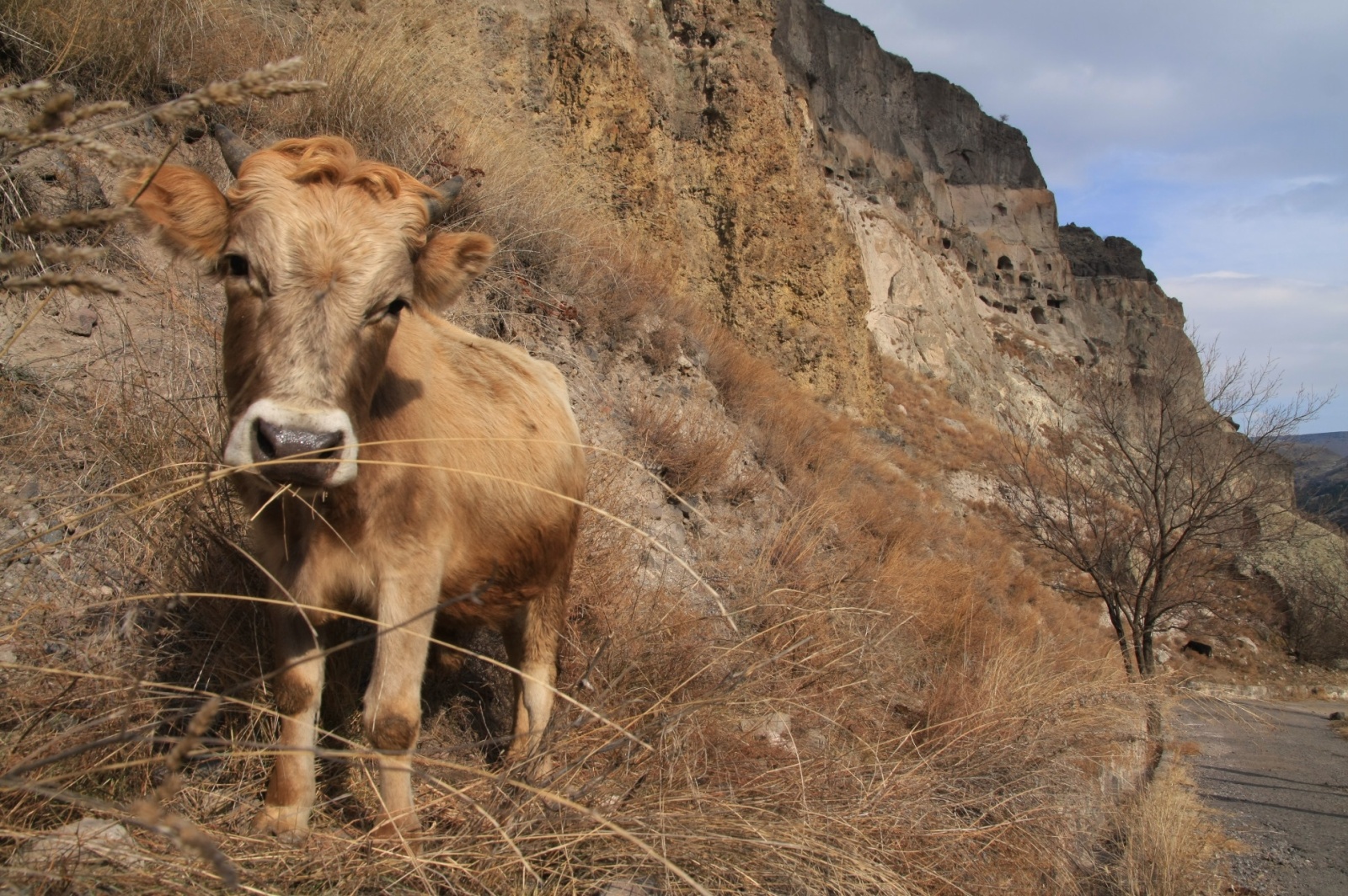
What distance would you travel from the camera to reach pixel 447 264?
259cm

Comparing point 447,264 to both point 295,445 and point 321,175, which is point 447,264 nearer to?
point 321,175

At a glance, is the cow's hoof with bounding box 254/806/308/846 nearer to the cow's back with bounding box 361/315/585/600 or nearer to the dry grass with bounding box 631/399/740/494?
the cow's back with bounding box 361/315/585/600

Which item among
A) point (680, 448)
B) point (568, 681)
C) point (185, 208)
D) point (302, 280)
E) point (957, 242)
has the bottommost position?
point (568, 681)

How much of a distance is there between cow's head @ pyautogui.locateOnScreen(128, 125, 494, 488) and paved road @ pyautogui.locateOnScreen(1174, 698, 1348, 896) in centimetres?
721

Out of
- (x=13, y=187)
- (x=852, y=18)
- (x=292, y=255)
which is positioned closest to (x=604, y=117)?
(x=13, y=187)

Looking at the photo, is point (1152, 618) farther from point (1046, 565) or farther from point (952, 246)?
point (952, 246)

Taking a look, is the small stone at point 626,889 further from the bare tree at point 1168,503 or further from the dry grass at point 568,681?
the bare tree at point 1168,503

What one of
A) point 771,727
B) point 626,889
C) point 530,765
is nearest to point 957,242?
point 771,727

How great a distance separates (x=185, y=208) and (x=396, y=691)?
1.52 meters

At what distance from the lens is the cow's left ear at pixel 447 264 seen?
2557 mm

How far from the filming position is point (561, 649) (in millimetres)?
3980

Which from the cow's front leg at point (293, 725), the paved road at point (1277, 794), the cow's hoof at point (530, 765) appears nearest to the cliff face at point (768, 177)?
the paved road at point (1277, 794)

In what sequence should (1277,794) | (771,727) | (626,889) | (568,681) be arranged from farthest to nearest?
1. (1277,794)
2. (771,727)
3. (568,681)
4. (626,889)

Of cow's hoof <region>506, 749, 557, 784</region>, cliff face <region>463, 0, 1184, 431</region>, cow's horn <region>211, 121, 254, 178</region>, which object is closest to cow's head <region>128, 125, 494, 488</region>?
cow's horn <region>211, 121, 254, 178</region>
